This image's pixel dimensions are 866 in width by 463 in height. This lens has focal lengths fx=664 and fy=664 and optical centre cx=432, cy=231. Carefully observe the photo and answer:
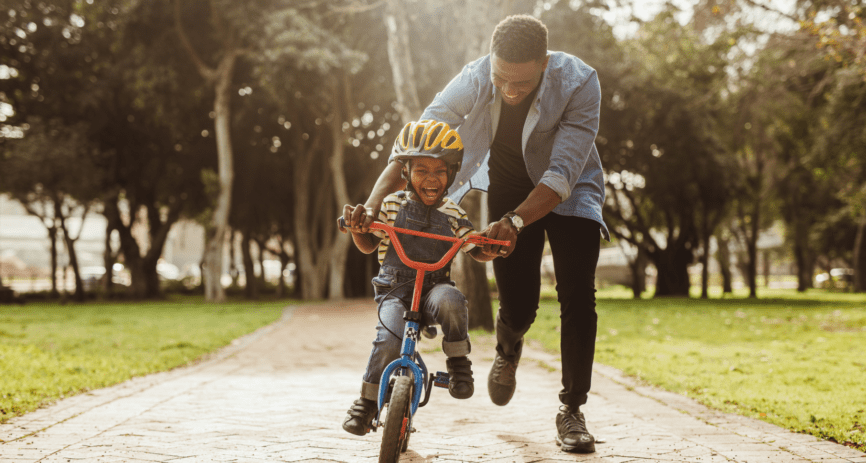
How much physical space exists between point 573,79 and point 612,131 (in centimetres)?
1924

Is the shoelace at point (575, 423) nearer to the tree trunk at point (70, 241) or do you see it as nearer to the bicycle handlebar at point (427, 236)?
the bicycle handlebar at point (427, 236)

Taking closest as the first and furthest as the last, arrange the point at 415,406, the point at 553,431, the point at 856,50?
1. the point at 415,406
2. the point at 553,431
3. the point at 856,50

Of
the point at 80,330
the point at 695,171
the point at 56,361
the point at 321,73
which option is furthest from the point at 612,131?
the point at 56,361

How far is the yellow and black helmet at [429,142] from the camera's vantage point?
2.94m

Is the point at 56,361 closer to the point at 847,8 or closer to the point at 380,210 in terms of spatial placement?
the point at 380,210

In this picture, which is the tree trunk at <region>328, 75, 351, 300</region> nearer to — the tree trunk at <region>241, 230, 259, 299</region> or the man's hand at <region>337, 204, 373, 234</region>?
the tree trunk at <region>241, 230, 259, 299</region>

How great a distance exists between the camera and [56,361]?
6637 millimetres

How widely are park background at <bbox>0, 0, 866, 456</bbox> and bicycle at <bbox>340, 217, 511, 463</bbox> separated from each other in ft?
18.6

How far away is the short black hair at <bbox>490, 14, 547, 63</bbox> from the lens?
9.60 feet

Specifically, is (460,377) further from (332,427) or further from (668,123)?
(668,123)

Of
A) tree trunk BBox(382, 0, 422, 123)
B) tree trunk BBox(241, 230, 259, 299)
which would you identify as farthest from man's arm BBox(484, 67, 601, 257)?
tree trunk BBox(241, 230, 259, 299)

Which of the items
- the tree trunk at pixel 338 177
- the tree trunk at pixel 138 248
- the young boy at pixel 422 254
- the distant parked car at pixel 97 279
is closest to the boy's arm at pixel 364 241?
the young boy at pixel 422 254

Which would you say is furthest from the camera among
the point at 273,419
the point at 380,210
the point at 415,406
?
the point at 273,419

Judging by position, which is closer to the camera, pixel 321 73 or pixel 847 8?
pixel 847 8
